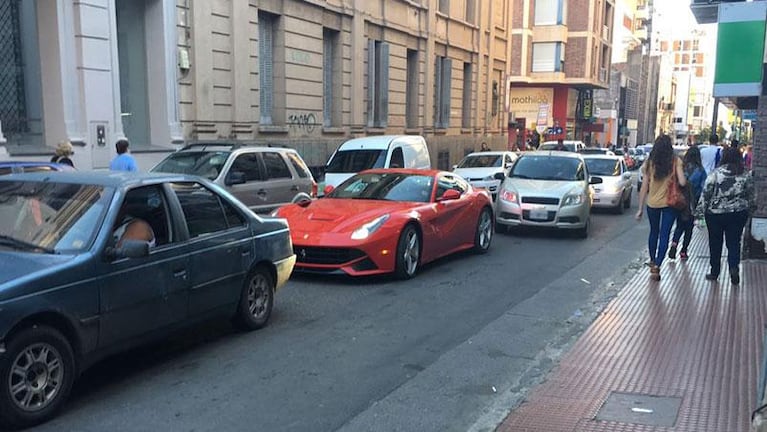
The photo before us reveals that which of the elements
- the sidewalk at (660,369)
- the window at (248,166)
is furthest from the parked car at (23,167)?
the sidewalk at (660,369)

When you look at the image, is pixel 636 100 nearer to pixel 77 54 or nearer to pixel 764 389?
pixel 77 54

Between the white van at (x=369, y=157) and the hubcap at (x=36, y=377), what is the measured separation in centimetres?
1043

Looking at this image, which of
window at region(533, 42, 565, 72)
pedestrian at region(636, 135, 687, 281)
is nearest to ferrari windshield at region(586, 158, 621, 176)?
pedestrian at region(636, 135, 687, 281)

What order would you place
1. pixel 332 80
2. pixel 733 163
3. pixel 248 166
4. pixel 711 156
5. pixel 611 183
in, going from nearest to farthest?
pixel 733 163
pixel 248 166
pixel 711 156
pixel 611 183
pixel 332 80

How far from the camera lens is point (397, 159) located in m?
15.1

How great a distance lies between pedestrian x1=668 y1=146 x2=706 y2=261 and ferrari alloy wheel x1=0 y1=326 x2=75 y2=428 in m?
7.75

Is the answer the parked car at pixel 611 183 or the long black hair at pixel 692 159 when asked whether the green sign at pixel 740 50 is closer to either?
the long black hair at pixel 692 159

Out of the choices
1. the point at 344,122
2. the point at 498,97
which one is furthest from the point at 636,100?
the point at 344,122

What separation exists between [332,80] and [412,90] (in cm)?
627

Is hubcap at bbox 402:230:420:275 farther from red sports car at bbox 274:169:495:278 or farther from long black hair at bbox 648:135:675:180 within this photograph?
long black hair at bbox 648:135:675:180

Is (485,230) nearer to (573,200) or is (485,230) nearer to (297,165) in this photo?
(573,200)

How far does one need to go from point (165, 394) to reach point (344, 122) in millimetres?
18595

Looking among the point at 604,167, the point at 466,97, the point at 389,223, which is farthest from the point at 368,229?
the point at 466,97

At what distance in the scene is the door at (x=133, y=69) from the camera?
52.5 ft
